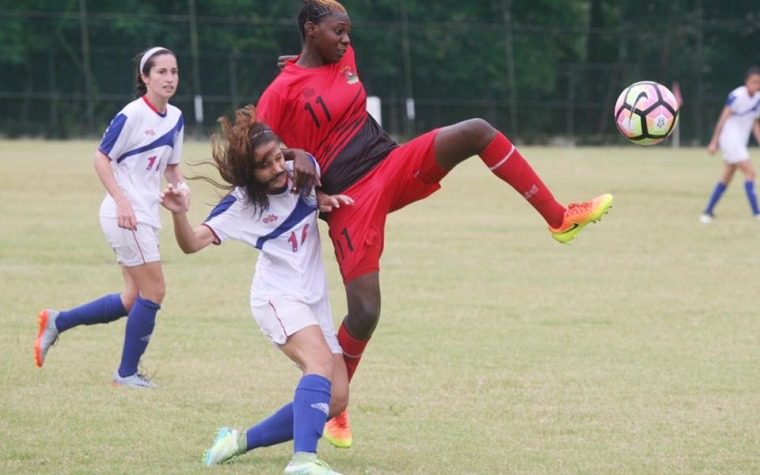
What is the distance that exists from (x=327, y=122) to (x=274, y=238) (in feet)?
2.53

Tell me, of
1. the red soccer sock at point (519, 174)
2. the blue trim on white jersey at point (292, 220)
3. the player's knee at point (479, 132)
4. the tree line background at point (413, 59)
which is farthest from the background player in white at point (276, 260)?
the tree line background at point (413, 59)

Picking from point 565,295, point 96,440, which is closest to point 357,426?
point 96,440

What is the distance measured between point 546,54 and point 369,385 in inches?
1217

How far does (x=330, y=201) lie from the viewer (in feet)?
17.2

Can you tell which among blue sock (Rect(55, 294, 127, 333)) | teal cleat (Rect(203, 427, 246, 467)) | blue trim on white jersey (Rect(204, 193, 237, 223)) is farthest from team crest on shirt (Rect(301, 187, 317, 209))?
blue sock (Rect(55, 294, 127, 333))

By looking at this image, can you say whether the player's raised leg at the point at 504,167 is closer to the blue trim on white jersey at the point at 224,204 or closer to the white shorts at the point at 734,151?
the blue trim on white jersey at the point at 224,204

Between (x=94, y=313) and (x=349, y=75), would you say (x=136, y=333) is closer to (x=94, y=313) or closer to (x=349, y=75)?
(x=94, y=313)

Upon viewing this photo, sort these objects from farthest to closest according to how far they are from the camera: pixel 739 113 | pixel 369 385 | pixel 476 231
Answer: pixel 739 113
pixel 476 231
pixel 369 385

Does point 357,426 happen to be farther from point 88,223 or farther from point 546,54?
point 546,54

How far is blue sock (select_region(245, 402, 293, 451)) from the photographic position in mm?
5012

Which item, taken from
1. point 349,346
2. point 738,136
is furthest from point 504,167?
point 738,136

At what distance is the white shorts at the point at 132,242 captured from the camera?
6.79m

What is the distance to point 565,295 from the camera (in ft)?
33.2

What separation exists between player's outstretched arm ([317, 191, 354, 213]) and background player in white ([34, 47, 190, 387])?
1.71m
